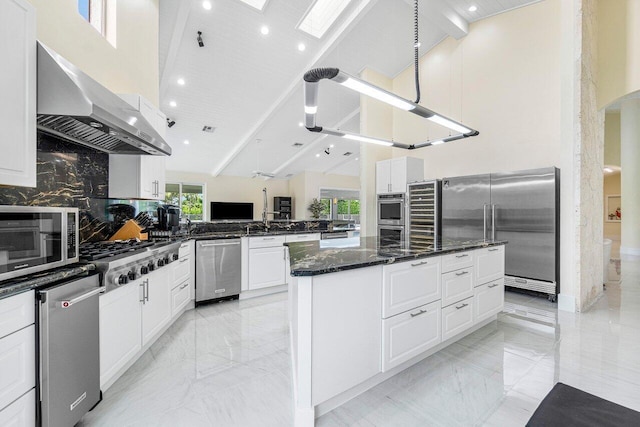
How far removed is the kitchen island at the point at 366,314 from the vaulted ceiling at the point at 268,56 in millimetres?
3953

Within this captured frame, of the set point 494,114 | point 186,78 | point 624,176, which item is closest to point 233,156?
point 186,78

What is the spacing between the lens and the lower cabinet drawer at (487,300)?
103 inches

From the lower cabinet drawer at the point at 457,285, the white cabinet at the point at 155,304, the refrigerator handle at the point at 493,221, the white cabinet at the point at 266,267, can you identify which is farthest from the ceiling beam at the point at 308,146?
the white cabinet at the point at 155,304

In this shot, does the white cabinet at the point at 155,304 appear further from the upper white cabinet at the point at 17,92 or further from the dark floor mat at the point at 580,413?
the dark floor mat at the point at 580,413

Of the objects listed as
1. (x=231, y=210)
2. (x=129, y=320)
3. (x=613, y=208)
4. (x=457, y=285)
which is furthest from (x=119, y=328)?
(x=613, y=208)

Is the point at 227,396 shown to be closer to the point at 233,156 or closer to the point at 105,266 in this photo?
the point at 105,266

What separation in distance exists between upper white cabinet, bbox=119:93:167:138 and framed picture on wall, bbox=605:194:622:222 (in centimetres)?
1330

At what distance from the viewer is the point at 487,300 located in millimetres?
2750

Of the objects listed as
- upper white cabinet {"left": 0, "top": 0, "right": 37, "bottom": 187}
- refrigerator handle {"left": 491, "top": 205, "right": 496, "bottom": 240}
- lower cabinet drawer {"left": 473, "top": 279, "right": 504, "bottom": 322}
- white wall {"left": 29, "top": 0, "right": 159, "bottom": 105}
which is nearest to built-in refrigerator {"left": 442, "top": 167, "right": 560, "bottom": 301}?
refrigerator handle {"left": 491, "top": 205, "right": 496, "bottom": 240}

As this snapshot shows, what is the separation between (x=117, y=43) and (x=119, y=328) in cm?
264

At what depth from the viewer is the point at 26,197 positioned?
1926mm

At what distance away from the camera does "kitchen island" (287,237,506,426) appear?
5.12 ft

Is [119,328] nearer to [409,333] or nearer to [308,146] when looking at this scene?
[409,333]

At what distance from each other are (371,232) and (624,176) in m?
6.38
